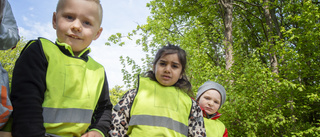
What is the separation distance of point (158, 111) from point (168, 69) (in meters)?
0.41

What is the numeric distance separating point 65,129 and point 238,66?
21.3 feet

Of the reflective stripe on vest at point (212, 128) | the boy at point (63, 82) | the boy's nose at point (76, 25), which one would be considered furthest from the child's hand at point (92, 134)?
the reflective stripe on vest at point (212, 128)

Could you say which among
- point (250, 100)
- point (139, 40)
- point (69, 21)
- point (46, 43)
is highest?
point (139, 40)

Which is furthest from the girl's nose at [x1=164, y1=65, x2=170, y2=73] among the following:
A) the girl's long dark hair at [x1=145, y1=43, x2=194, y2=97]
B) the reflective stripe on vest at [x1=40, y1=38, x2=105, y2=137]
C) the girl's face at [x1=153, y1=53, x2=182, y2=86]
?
the reflective stripe on vest at [x1=40, y1=38, x2=105, y2=137]

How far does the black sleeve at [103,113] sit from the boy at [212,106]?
4.79 feet

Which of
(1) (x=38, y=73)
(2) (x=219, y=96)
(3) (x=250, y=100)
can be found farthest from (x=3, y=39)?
(3) (x=250, y=100)

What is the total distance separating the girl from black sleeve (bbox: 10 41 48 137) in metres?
0.86

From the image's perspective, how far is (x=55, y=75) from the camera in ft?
4.00

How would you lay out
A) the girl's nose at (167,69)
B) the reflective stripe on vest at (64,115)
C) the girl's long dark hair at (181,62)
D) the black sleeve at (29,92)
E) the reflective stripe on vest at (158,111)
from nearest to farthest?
the black sleeve at (29,92), the reflective stripe on vest at (64,115), the reflective stripe on vest at (158,111), the girl's nose at (167,69), the girl's long dark hair at (181,62)

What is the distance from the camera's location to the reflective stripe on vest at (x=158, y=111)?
1.82m

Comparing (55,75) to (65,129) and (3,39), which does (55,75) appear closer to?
(65,129)

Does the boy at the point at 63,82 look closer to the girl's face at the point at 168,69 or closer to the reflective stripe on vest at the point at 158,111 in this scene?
the reflective stripe on vest at the point at 158,111

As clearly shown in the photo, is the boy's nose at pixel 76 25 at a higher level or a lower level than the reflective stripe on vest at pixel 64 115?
higher

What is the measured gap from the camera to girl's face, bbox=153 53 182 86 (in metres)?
2.06
